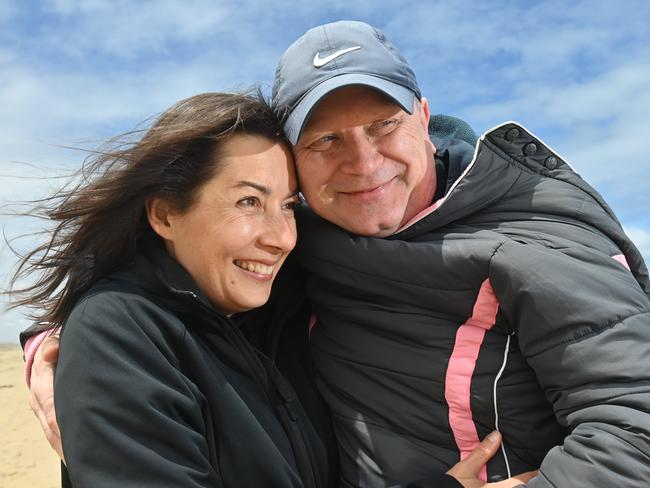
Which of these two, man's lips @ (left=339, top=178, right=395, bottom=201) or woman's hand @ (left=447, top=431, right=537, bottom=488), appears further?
man's lips @ (left=339, top=178, right=395, bottom=201)

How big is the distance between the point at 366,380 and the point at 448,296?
0.49m

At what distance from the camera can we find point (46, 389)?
2.48 metres

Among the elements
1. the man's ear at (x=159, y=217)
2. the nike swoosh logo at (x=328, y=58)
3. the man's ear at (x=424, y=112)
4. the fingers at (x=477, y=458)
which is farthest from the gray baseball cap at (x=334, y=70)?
the fingers at (x=477, y=458)

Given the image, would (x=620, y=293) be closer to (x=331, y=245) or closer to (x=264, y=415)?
(x=331, y=245)

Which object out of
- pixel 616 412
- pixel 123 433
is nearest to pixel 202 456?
pixel 123 433

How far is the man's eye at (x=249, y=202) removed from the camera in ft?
7.90

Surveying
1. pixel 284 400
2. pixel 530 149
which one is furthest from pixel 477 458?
pixel 530 149

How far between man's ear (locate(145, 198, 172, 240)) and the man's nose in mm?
716

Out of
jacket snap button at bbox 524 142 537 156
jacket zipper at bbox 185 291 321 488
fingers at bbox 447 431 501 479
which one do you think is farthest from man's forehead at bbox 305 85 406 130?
fingers at bbox 447 431 501 479

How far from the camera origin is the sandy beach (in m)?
8.27

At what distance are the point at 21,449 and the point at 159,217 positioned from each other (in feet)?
28.2

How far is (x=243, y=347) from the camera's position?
94.9 inches

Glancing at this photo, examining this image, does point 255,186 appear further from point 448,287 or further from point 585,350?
point 585,350

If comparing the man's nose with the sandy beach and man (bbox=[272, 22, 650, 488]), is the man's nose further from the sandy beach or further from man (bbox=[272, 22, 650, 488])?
the sandy beach
